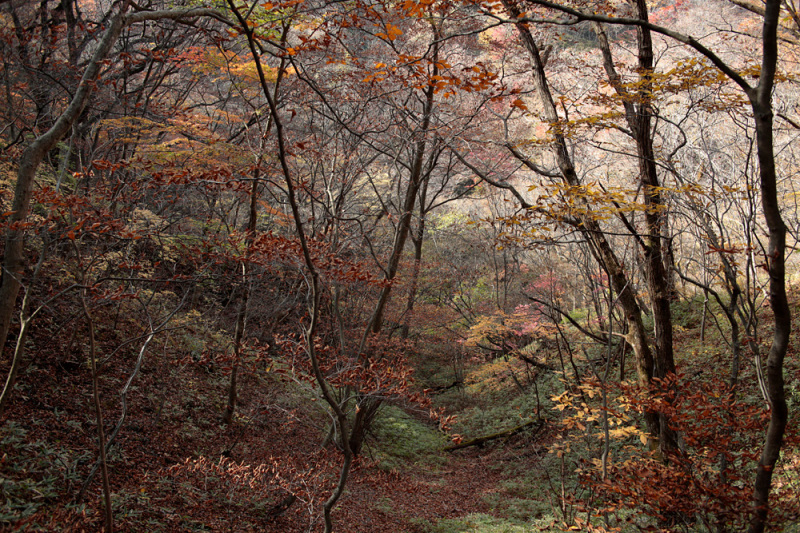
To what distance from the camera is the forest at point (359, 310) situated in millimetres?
3846

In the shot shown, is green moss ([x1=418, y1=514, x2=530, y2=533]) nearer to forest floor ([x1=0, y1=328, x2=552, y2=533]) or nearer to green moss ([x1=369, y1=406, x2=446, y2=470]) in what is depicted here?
forest floor ([x1=0, y1=328, x2=552, y2=533])

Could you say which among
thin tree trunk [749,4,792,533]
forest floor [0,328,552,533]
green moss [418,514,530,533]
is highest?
thin tree trunk [749,4,792,533]

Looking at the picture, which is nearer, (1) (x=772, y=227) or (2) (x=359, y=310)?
(1) (x=772, y=227)

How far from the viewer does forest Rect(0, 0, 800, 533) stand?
385cm

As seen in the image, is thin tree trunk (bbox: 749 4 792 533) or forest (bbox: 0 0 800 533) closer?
thin tree trunk (bbox: 749 4 792 533)

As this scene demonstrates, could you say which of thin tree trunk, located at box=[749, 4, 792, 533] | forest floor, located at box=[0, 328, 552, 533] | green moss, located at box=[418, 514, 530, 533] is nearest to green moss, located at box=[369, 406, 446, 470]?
forest floor, located at box=[0, 328, 552, 533]

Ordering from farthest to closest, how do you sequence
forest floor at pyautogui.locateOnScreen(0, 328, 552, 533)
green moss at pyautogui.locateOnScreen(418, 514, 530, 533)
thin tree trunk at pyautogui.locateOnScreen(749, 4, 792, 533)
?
green moss at pyautogui.locateOnScreen(418, 514, 530, 533) < forest floor at pyautogui.locateOnScreen(0, 328, 552, 533) < thin tree trunk at pyautogui.locateOnScreen(749, 4, 792, 533)

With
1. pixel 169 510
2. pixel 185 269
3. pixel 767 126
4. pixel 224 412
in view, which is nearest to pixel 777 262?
pixel 767 126

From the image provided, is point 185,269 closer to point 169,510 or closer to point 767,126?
point 169,510

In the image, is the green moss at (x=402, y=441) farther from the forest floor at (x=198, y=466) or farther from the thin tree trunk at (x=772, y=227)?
the thin tree trunk at (x=772, y=227)

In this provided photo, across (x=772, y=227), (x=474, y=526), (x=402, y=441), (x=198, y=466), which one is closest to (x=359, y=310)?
(x=402, y=441)

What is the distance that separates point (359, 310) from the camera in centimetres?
1106

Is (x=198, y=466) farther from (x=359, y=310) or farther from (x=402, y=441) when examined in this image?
(x=359, y=310)

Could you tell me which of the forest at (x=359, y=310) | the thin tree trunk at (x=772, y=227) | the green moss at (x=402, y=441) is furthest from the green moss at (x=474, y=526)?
the thin tree trunk at (x=772, y=227)
